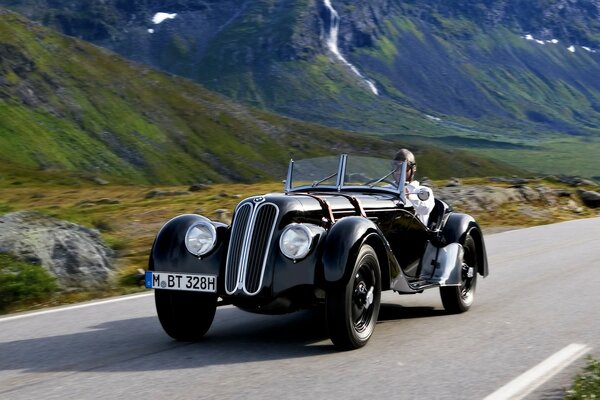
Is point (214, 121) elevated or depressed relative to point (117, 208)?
elevated

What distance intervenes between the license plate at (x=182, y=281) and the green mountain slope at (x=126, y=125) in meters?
104

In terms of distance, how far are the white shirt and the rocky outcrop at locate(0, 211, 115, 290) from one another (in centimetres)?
441

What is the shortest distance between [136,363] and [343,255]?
1.83m

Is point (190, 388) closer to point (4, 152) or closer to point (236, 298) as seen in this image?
point (236, 298)

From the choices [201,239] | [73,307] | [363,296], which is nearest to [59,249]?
[73,307]

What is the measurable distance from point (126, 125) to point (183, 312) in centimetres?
13439

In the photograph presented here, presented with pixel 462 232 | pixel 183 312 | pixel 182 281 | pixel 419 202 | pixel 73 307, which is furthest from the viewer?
pixel 73 307

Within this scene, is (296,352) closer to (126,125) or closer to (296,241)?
(296,241)

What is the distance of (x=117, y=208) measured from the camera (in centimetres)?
2973

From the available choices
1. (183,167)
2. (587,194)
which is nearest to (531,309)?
(587,194)

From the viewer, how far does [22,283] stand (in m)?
10.2

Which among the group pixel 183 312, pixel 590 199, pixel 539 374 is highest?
pixel 183 312

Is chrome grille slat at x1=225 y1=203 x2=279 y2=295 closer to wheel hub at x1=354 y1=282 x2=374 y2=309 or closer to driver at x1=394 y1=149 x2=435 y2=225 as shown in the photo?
wheel hub at x1=354 y1=282 x2=374 y2=309

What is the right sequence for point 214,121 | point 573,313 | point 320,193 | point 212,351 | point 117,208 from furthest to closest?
point 214,121 → point 117,208 → point 573,313 → point 320,193 → point 212,351
